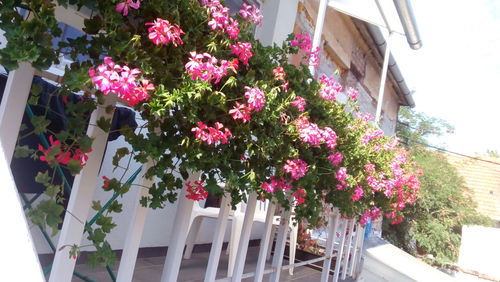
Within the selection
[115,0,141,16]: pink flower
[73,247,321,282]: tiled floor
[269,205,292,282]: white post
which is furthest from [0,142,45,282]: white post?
[73,247,321,282]: tiled floor

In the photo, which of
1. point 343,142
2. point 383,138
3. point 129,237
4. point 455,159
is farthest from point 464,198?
point 129,237

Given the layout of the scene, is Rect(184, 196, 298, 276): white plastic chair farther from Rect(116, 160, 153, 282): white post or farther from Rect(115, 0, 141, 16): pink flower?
Rect(115, 0, 141, 16): pink flower

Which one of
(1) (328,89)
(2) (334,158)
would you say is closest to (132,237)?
(2) (334,158)

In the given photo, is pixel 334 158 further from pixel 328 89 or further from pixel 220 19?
pixel 220 19

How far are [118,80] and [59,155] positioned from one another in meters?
0.29

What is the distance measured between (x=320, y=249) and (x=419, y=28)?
9.50ft

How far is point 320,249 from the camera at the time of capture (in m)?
5.66

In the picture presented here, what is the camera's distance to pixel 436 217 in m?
12.5

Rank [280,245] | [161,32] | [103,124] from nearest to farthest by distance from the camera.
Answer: [161,32]
[103,124]
[280,245]

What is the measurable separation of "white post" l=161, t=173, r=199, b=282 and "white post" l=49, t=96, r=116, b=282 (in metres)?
0.40

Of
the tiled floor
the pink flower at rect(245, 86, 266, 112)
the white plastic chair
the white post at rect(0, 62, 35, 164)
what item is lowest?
the tiled floor

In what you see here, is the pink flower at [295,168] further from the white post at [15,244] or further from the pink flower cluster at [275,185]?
the white post at [15,244]

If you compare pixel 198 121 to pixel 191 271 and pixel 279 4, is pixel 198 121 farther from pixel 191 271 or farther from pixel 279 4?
pixel 279 4

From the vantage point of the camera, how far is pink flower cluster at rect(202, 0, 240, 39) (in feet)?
4.34
